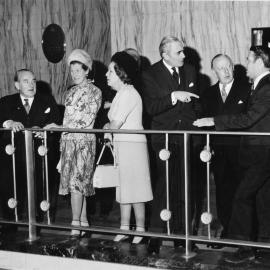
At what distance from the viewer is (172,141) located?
5.57 metres

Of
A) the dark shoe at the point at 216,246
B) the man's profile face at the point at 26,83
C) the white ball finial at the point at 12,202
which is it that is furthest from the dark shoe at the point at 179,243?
the man's profile face at the point at 26,83

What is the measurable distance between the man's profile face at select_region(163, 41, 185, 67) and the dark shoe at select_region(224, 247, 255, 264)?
1.84m

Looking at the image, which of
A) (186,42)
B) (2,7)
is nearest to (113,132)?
(186,42)

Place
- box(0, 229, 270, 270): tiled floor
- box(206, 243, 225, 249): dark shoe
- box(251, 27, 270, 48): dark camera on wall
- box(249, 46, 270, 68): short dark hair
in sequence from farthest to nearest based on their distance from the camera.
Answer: box(251, 27, 270, 48): dark camera on wall → box(206, 243, 225, 249): dark shoe → box(249, 46, 270, 68): short dark hair → box(0, 229, 270, 270): tiled floor

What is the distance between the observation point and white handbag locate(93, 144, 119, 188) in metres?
5.55

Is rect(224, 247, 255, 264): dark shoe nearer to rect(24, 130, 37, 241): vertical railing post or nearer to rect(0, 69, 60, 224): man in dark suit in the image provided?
rect(24, 130, 37, 241): vertical railing post

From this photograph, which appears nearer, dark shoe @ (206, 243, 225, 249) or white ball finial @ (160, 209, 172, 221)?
white ball finial @ (160, 209, 172, 221)

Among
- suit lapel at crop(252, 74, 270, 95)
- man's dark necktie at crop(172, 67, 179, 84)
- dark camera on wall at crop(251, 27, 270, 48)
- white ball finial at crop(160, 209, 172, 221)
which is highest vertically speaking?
dark camera on wall at crop(251, 27, 270, 48)

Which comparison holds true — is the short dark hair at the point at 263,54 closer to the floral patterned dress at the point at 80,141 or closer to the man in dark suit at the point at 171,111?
the man in dark suit at the point at 171,111

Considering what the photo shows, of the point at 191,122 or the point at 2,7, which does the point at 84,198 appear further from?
the point at 2,7

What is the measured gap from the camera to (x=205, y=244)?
19.1 ft

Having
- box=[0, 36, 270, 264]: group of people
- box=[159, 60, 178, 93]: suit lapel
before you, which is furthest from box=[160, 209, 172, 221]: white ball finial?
box=[159, 60, 178, 93]: suit lapel

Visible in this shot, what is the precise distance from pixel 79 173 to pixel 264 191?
1766 millimetres

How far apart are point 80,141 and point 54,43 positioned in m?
4.03
